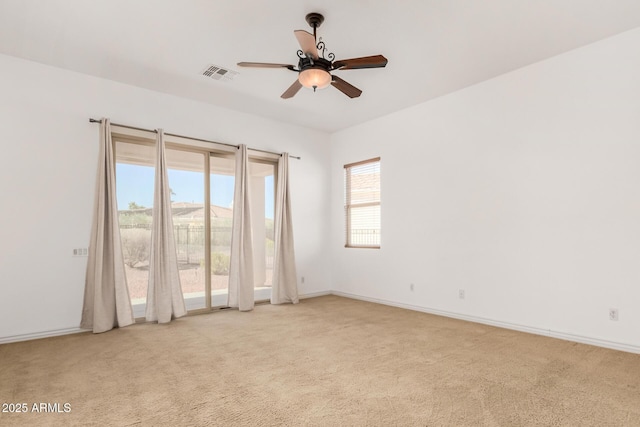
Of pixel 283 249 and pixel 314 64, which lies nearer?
pixel 314 64

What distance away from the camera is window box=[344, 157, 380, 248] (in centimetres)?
604

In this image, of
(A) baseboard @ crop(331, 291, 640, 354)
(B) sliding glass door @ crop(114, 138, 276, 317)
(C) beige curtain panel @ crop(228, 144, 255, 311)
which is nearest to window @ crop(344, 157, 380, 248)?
(A) baseboard @ crop(331, 291, 640, 354)

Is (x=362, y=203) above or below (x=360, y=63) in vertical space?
below

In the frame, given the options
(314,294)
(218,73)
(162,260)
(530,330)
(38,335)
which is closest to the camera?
(38,335)

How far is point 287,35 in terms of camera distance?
3.47m

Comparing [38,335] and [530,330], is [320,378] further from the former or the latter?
[38,335]

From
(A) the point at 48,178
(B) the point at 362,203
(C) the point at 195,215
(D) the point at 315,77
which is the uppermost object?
(D) the point at 315,77

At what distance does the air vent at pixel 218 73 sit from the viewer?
4160mm

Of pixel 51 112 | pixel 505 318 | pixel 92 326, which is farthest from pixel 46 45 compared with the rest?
pixel 505 318

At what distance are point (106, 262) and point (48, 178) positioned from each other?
115cm

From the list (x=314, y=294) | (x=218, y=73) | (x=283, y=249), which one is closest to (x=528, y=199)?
(x=283, y=249)

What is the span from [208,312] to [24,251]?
231 centimetres

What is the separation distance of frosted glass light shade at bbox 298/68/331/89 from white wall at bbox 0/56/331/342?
2.65 metres

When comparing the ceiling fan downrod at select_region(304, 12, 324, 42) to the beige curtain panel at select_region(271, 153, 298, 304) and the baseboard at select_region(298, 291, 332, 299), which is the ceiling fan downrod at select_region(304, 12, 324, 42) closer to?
the beige curtain panel at select_region(271, 153, 298, 304)
